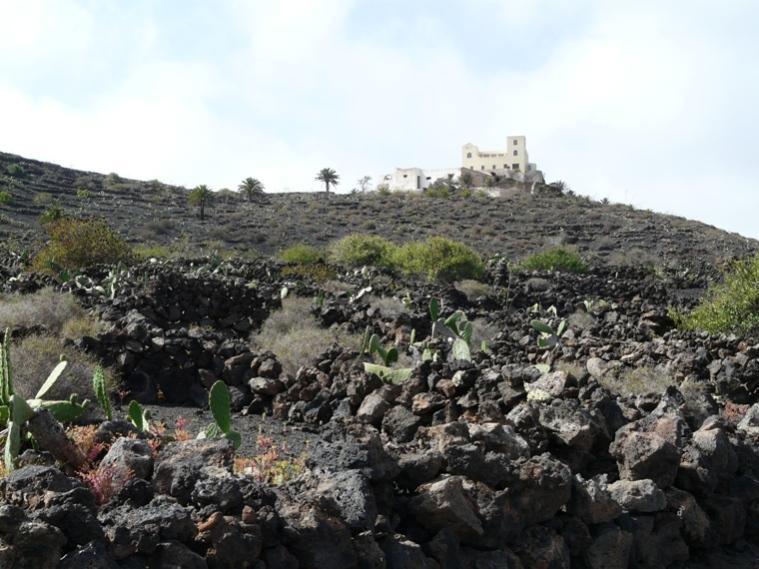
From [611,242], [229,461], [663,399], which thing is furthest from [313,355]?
[611,242]

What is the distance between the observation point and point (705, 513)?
697cm

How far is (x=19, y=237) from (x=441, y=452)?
4310 centimetres

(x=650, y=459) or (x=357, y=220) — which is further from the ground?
(x=357, y=220)

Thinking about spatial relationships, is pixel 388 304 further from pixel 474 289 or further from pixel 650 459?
pixel 650 459

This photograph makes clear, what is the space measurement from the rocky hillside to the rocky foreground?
36.2m

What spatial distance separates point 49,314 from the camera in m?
14.9

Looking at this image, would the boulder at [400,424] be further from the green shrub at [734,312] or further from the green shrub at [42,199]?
the green shrub at [42,199]

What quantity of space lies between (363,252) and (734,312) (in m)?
23.4

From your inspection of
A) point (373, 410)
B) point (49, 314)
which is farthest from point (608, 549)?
point (49, 314)

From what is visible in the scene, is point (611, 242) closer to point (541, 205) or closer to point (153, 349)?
point (541, 205)

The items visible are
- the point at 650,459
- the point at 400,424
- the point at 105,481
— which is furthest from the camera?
the point at 400,424

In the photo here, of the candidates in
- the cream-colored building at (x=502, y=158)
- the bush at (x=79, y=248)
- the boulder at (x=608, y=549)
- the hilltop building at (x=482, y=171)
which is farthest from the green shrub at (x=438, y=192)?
the boulder at (x=608, y=549)

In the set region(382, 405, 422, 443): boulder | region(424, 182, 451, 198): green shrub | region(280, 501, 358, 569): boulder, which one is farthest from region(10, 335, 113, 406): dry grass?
region(424, 182, 451, 198): green shrub

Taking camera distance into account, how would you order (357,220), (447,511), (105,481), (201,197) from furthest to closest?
(357,220)
(201,197)
(447,511)
(105,481)
